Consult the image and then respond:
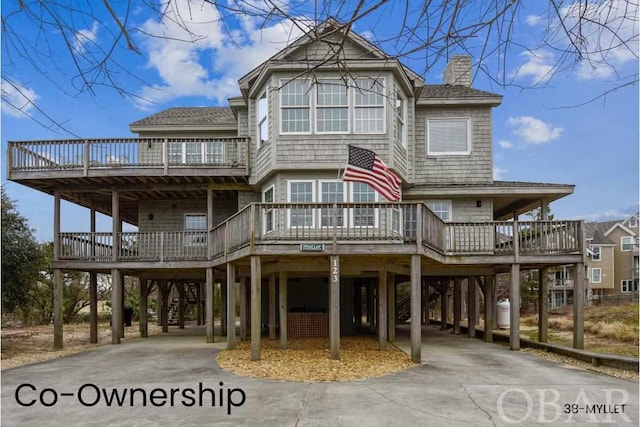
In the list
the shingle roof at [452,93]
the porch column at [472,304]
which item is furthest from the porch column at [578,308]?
the shingle roof at [452,93]

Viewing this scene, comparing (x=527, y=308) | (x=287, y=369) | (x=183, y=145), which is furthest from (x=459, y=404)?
(x=527, y=308)

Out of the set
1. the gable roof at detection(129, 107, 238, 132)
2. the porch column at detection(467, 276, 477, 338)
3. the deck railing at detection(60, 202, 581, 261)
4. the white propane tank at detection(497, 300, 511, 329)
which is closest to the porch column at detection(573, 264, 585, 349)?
the deck railing at detection(60, 202, 581, 261)

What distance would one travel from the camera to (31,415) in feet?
25.7

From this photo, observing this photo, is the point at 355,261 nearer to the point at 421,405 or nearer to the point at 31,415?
the point at 421,405

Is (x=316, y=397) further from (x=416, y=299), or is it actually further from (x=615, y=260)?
(x=615, y=260)

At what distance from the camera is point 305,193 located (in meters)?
16.6

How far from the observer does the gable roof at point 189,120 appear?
2080 centimetres

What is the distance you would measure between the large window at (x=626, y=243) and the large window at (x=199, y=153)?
50419mm

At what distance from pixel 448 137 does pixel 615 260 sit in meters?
45.5

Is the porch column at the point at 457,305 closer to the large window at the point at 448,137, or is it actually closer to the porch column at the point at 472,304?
the porch column at the point at 472,304

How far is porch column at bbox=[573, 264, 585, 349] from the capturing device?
14875 millimetres

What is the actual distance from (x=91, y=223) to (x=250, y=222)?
9.82 meters

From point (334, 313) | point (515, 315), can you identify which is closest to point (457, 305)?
point (515, 315)

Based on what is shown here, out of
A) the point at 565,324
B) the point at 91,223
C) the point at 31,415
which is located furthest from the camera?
the point at 565,324
